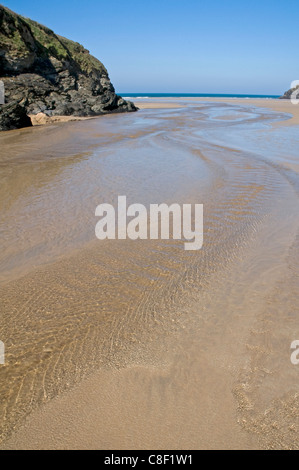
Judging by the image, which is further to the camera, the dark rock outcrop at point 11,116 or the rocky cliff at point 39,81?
Result: the rocky cliff at point 39,81

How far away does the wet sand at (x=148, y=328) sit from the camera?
1.82m

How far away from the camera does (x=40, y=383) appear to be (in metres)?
2.12

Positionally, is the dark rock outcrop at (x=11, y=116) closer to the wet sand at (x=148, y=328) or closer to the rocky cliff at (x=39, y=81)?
the rocky cliff at (x=39, y=81)

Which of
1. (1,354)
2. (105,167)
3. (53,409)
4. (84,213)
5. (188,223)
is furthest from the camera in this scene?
(105,167)

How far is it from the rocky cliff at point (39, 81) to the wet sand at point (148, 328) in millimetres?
14577

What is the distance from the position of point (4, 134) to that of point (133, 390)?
1550 centimetres

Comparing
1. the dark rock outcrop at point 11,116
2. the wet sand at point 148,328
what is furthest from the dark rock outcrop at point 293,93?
the wet sand at point 148,328

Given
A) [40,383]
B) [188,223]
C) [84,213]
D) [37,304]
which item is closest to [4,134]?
[84,213]

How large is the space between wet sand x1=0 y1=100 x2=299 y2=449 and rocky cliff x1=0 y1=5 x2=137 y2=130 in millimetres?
14577

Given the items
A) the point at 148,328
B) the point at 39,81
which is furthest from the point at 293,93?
the point at 148,328

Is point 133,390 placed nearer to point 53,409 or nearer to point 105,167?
point 53,409

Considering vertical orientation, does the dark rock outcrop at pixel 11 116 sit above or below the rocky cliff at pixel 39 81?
below

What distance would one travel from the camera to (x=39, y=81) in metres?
22.6
